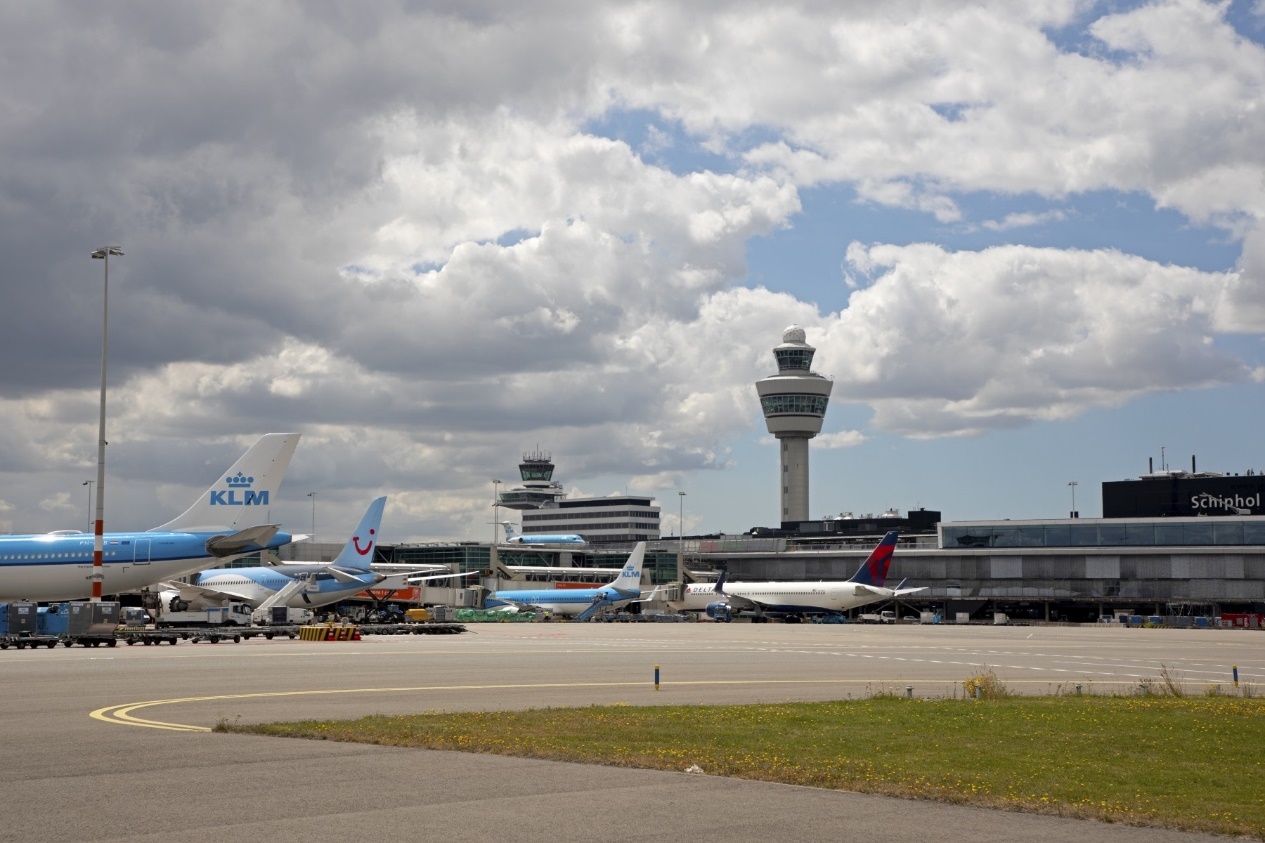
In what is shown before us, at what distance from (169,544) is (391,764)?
50.7 metres

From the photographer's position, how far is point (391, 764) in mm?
17766

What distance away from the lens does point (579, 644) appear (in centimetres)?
6488

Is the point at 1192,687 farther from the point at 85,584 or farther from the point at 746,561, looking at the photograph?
the point at 746,561

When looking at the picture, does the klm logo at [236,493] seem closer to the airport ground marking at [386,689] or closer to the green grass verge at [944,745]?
the airport ground marking at [386,689]

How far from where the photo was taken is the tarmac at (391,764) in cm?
1333

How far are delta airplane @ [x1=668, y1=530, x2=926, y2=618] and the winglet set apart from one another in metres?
69.0

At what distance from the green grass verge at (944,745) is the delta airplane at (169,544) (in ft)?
141

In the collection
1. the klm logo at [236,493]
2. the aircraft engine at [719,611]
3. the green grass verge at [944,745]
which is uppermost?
the klm logo at [236,493]

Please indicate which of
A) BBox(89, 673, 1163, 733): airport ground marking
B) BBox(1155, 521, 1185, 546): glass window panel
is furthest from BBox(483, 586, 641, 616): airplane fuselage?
BBox(89, 673, 1163, 733): airport ground marking

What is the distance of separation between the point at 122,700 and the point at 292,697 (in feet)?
12.8

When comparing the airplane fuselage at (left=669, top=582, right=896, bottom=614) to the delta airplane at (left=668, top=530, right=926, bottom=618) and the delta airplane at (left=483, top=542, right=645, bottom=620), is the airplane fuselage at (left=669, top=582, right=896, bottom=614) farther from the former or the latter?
the delta airplane at (left=483, top=542, right=645, bottom=620)

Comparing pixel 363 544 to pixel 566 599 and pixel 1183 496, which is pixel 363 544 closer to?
pixel 566 599

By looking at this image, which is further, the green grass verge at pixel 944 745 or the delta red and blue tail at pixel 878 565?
the delta red and blue tail at pixel 878 565

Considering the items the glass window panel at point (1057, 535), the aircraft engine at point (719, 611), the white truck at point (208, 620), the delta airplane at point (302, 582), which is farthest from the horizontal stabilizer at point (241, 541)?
the glass window panel at point (1057, 535)
